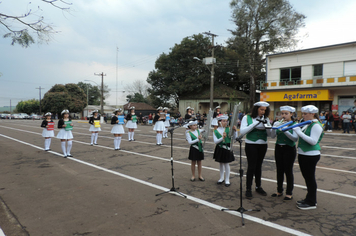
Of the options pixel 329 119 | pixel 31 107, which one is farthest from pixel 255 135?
pixel 31 107

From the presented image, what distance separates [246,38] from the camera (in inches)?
1308

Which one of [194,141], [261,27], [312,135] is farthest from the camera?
Answer: [261,27]

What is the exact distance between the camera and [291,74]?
27.8 metres

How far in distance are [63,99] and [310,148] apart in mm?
66498

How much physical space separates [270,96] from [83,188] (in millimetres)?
26892

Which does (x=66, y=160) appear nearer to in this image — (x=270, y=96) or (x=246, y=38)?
(x=270, y=96)

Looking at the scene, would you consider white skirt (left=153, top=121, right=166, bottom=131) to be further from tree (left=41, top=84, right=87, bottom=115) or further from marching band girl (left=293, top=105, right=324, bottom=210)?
tree (left=41, top=84, right=87, bottom=115)

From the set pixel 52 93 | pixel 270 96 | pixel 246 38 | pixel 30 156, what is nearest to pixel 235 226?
pixel 30 156

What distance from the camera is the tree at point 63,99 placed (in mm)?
62094

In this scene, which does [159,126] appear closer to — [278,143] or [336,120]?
[278,143]

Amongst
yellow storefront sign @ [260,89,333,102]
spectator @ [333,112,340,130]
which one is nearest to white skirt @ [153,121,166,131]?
spectator @ [333,112,340,130]

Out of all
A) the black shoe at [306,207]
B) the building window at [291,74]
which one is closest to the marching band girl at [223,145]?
the black shoe at [306,207]

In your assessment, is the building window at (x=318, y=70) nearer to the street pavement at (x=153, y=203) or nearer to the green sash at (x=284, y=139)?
the street pavement at (x=153, y=203)

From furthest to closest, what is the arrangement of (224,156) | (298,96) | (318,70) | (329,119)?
1. (298,96)
2. (318,70)
3. (329,119)
4. (224,156)
